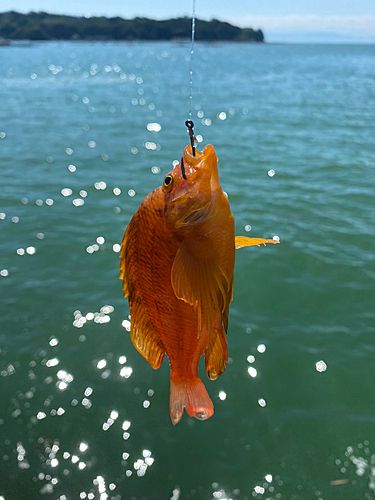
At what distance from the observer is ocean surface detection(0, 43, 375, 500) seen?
628 centimetres

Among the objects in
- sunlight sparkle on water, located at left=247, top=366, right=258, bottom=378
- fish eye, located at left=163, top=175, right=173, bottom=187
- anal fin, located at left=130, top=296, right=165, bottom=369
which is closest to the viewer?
fish eye, located at left=163, top=175, right=173, bottom=187

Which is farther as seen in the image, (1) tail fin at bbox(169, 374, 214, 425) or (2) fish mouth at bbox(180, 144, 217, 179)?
(1) tail fin at bbox(169, 374, 214, 425)

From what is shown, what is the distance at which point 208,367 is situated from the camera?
2.97 meters

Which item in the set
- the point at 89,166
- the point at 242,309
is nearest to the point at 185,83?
the point at 89,166

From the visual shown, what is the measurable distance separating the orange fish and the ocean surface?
3830 mm

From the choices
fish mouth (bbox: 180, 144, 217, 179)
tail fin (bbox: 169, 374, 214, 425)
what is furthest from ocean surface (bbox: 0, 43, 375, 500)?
fish mouth (bbox: 180, 144, 217, 179)

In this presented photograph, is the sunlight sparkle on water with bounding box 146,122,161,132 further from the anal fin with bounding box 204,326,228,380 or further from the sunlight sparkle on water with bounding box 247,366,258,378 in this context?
the anal fin with bounding box 204,326,228,380

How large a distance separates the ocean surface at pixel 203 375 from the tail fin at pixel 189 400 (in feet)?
11.6

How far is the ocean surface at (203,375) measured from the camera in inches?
247

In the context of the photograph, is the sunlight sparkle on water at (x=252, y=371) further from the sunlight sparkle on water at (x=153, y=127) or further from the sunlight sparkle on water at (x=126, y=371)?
the sunlight sparkle on water at (x=153, y=127)

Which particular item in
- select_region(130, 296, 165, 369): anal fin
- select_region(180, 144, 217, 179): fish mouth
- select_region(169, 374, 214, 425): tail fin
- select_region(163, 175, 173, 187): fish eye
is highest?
select_region(180, 144, 217, 179): fish mouth

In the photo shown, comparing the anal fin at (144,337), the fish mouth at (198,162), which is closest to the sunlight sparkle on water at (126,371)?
the anal fin at (144,337)

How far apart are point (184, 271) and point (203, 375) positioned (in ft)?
16.5

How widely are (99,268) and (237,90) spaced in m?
32.3
